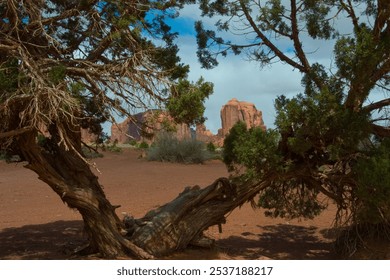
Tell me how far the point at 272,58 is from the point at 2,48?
496 cm

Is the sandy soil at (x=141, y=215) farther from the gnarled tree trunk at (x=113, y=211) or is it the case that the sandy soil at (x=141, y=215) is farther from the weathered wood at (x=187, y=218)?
the gnarled tree trunk at (x=113, y=211)

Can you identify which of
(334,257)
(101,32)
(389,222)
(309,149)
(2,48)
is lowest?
(334,257)

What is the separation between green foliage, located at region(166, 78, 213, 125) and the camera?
22.9 ft

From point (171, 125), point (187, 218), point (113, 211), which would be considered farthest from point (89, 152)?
point (171, 125)

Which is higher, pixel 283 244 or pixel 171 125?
pixel 171 125

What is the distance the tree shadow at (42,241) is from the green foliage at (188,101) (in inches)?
145

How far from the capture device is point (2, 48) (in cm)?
681

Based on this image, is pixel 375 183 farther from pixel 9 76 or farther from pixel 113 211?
pixel 9 76

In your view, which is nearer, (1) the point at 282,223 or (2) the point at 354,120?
(2) the point at 354,120

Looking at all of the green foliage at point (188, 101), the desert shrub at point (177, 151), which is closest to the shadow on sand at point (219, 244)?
the green foliage at point (188, 101)

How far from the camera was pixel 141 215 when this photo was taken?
13875mm

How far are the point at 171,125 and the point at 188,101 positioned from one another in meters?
0.54

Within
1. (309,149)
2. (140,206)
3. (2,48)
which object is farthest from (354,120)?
(140,206)

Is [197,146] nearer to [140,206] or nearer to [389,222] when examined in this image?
[140,206]
